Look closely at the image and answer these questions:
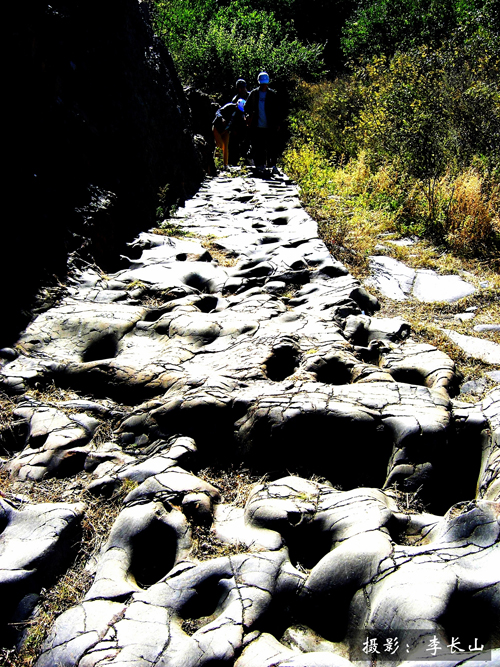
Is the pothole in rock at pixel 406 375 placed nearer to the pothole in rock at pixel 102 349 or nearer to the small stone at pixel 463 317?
the small stone at pixel 463 317

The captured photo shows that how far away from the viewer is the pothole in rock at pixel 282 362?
10.7 feet

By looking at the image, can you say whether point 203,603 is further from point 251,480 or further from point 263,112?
point 263,112

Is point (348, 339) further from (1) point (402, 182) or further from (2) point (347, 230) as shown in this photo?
(1) point (402, 182)

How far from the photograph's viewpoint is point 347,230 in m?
6.06

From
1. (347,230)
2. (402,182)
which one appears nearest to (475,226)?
(347,230)

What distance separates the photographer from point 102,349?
12.3 feet

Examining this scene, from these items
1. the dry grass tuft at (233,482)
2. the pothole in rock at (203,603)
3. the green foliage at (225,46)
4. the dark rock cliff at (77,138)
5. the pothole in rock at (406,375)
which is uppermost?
the green foliage at (225,46)

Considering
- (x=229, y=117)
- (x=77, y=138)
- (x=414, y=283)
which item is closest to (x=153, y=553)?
(x=414, y=283)

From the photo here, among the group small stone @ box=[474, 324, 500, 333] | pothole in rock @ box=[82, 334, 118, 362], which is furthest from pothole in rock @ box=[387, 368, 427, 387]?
pothole in rock @ box=[82, 334, 118, 362]

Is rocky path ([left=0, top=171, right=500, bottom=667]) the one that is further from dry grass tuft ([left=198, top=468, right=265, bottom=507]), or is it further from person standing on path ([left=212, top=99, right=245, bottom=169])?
person standing on path ([left=212, top=99, right=245, bottom=169])

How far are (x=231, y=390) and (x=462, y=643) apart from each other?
1724mm

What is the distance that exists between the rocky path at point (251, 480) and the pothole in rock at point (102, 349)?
15mm

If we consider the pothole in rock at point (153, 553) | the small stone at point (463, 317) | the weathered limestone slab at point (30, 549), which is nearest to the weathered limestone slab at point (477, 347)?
the small stone at point (463, 317)

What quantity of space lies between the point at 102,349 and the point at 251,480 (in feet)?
5.29
